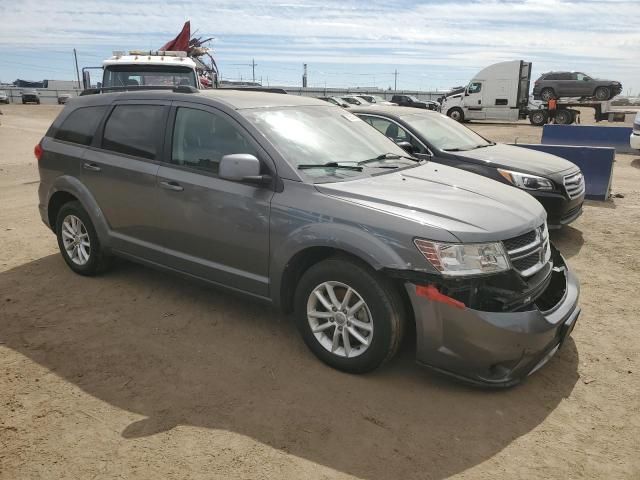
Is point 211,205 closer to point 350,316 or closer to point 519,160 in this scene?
point 350,316

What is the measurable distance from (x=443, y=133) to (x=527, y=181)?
1419 millimetres

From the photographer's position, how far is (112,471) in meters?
2.64

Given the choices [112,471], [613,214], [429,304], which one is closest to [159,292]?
[112,471]

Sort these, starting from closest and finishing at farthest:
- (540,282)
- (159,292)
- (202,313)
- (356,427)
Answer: (356,427)
(540,282)
(202,313)
(159,292)

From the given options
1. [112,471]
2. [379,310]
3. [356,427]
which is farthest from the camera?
Answer: [379,310]

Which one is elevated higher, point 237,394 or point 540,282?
point 540,282

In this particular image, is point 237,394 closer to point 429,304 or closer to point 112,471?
point 112,471

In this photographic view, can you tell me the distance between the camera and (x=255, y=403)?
3217mm

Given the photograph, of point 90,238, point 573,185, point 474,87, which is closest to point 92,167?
point 90,238

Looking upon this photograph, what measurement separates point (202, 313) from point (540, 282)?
2616mm

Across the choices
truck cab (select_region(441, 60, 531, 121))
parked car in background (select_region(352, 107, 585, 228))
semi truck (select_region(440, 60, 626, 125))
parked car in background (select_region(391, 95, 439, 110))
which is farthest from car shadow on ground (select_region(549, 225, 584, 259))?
truck cab (select_region(441, 60, 531, 121))

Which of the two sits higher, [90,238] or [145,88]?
[145,88]

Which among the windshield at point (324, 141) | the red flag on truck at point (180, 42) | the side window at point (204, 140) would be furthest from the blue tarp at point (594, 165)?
the red flag on truck at point (180, 42)

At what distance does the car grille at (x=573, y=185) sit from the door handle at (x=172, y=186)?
461 cm
